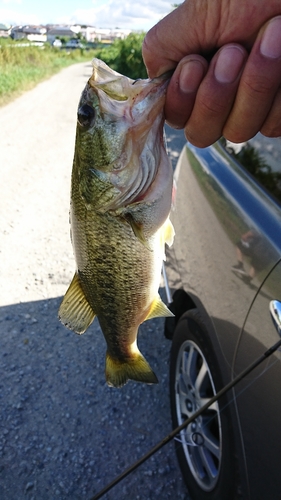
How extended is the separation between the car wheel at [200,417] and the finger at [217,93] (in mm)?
1185

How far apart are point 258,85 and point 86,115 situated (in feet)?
1.92

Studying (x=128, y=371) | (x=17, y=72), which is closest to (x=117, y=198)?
(x=128, y=371)

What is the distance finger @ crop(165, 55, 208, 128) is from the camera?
1204mm

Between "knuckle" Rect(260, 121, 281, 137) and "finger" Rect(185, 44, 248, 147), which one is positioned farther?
"knuckle" Rect(260, 121, 281, 137)

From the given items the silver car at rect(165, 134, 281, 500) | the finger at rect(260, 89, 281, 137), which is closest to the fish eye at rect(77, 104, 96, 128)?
the finger at rect(260, 89, 281, 137)

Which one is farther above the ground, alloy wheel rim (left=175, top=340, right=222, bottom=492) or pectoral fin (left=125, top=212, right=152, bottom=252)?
pectoral fin (left=125, top=212, right=152, bottom=252)

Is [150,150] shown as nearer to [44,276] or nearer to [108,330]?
[108,330]

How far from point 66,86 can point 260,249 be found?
21.2 metres

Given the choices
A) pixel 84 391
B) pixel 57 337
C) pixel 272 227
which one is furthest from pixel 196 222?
pixel 57 337

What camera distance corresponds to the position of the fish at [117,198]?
1340mm

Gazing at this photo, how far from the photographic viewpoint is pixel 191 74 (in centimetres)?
120

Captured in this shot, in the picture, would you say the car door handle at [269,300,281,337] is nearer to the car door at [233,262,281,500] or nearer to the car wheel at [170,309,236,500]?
the car door at [233,262,281,500]

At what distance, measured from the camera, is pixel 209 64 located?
123cm

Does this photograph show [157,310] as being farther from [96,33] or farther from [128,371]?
[96,33]
